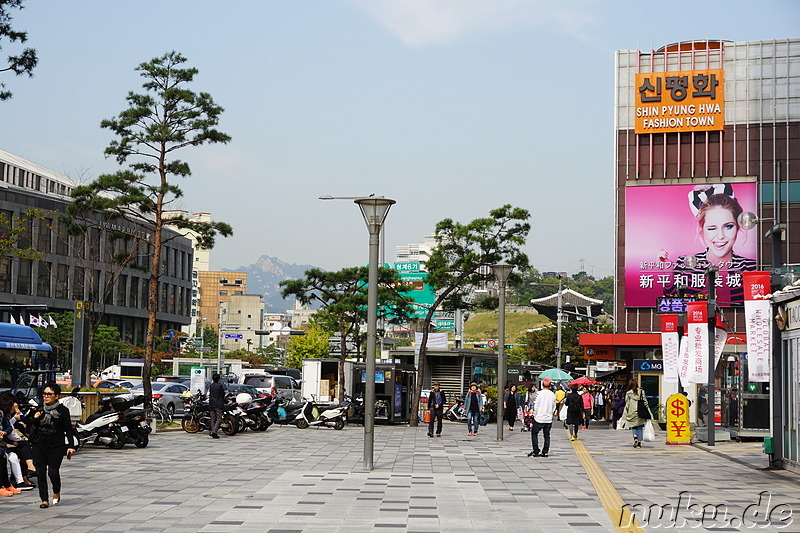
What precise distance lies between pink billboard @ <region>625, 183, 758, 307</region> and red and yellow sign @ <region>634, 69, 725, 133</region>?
3.26 meters

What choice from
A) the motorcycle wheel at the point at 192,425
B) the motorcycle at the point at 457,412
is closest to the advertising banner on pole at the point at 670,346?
the motorcycle at the point at 457,412

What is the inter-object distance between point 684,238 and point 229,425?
31.0m

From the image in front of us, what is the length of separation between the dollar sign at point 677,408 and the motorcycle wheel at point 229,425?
1208cm

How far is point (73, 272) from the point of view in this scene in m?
70.3

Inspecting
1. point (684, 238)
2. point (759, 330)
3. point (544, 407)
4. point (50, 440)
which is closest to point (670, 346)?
point (544, 407)

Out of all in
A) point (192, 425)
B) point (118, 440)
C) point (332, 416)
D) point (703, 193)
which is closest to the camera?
point (118, 440)

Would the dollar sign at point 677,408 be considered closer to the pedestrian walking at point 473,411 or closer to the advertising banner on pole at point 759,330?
the pedestrian walking at point 473,411

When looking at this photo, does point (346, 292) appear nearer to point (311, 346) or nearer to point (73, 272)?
point (73, 272)

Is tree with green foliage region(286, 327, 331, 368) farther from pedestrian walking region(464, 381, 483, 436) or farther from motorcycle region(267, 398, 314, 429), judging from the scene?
pedestrian walking region(464, 381, 483, 436)

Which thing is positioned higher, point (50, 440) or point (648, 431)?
point (50, 440)

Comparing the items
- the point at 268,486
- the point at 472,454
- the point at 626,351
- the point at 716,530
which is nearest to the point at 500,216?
the point at 472,454

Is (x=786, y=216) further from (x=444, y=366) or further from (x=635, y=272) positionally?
(x=444, y=366)

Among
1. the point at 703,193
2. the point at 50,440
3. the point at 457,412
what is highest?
the point at 703,193

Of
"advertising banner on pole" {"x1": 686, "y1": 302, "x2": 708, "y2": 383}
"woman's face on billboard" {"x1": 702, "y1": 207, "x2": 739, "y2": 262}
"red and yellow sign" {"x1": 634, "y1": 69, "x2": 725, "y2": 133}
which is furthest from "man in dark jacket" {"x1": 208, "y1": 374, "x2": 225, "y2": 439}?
"red and yellow sign" {"x1": 634, "y1": 69, "x2": 725, "y2": 133}
